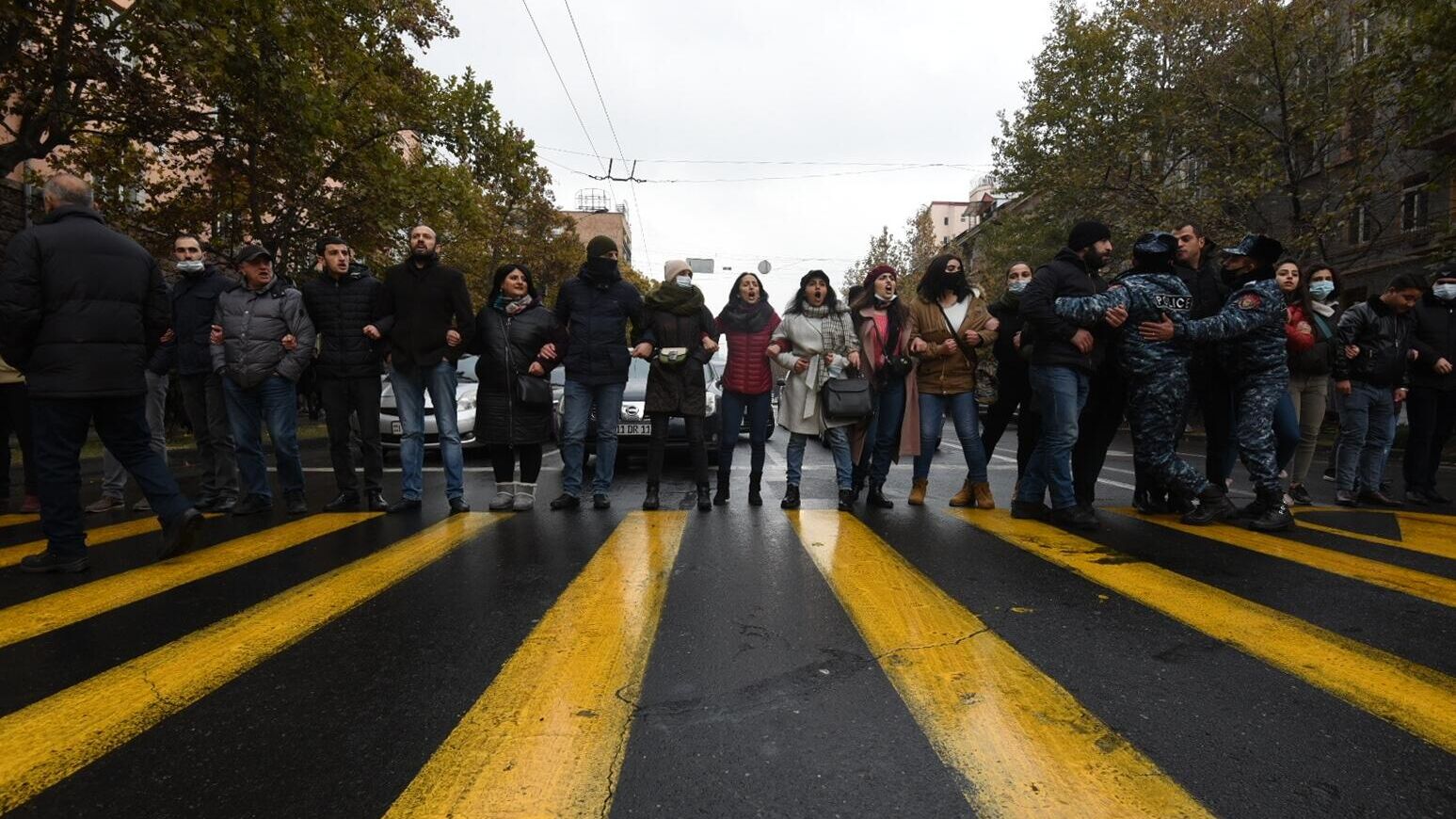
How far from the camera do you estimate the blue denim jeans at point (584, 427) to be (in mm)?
5672

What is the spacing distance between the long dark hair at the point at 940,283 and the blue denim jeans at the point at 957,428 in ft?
2.49

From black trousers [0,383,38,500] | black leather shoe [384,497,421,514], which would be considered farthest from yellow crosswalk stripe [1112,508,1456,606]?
black trousers [0,383,38,500]

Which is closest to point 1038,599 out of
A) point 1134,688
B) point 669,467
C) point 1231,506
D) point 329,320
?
point 1134,688

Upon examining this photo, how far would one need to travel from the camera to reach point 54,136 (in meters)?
10.8

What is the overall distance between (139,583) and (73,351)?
4.12 feet

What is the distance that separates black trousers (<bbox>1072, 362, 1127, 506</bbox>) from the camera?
16.5 ft

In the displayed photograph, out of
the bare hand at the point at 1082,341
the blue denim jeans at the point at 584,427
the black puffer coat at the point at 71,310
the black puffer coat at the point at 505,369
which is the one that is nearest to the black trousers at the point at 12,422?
the black puffer coat at the point at 71,310

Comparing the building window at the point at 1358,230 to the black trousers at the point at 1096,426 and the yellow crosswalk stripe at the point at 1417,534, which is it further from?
the black trousers at the point at 1096,426

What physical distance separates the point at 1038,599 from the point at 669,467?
6.10 metres

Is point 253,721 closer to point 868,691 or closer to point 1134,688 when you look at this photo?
point 868,691

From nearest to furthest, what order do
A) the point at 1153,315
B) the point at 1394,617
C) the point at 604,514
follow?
the point at 1394,617 → the point at 1153,315 → the point at 604,514

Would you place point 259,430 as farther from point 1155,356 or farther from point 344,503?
point 1155,356

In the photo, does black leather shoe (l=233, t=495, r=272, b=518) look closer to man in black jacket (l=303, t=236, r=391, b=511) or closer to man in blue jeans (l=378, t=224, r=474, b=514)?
man in black jacket (l=303, t=236, r=391, b=511)

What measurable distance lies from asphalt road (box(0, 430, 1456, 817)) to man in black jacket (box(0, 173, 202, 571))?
0.29 m
